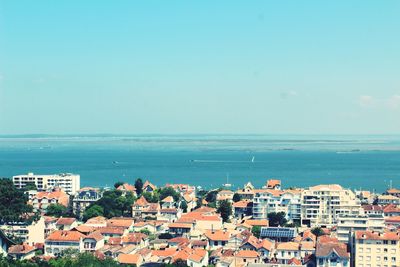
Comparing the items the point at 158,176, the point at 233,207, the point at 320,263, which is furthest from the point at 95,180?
the point at 320,263

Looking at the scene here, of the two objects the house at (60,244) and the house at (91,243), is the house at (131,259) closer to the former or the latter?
the house at (91,243)

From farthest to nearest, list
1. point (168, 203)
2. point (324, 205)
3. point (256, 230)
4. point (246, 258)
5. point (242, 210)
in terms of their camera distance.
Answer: point (168, 203) < point (242, 210) < point (324, 205) < point (256, 230) < point (246, 258)

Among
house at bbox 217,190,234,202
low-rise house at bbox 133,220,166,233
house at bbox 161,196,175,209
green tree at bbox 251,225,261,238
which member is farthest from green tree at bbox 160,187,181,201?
green tree at bbox 251,225,261,238

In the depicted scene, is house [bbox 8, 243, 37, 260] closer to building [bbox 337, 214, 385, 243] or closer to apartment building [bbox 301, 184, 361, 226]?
building [bbox 337, 214, 385, 243]

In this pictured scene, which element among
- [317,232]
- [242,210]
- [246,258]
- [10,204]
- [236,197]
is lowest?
[246,258]

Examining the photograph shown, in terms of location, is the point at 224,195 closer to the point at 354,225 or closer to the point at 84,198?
the point at 84,198

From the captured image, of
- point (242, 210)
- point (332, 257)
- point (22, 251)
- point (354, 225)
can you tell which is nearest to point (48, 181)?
point (242, 210)
